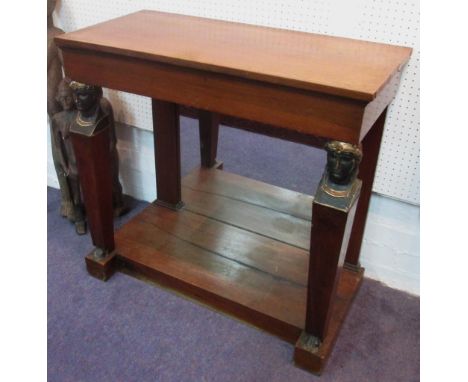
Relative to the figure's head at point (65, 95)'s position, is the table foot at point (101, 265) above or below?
below

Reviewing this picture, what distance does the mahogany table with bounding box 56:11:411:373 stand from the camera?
918mm

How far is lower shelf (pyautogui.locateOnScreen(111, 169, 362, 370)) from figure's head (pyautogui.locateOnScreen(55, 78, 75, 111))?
1.45 ft

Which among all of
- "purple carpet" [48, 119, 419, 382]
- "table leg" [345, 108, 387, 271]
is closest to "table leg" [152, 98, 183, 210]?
"purple carpet" [48, 119, 419, 382]

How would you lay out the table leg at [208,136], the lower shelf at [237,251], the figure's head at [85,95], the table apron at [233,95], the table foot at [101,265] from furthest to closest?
the table leg at [208,136], the table foot at [101,265], the lower shelf at [237,251], the figure's head at [85,95], the table apron at [233,95]

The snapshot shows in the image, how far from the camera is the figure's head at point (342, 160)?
2.91 ft

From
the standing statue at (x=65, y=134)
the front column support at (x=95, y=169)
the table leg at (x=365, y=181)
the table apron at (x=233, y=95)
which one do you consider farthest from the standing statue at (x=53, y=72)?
the table leg at (x=365, y=181)

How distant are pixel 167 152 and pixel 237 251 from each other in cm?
41

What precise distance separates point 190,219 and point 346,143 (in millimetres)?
850

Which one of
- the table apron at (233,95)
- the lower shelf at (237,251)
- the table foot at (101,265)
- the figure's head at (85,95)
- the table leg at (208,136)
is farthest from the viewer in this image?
the table leg at (208,136)

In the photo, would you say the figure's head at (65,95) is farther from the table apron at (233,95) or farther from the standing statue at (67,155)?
the table apron at (233,95)

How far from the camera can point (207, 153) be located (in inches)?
71.6

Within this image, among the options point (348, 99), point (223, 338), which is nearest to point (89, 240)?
point (223, 338)

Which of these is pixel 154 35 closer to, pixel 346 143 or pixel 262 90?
pixel 262 90

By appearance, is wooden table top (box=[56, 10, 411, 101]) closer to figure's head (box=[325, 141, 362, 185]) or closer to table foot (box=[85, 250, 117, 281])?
figure's head (box=[325, 141, 362, 185])
